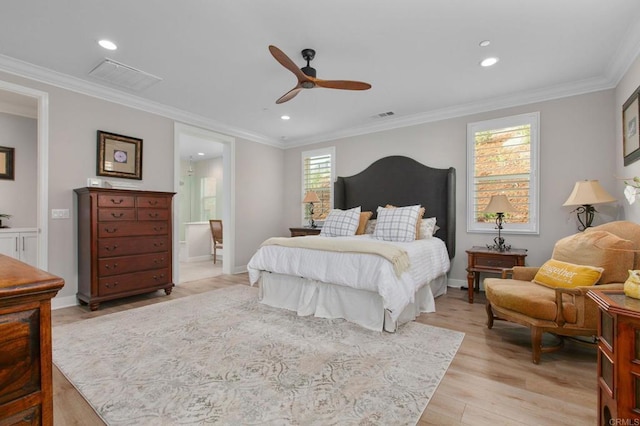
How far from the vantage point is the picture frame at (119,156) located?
391 cm

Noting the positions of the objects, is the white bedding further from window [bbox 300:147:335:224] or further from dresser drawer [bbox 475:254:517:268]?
window [bbox 300:147:335:224]

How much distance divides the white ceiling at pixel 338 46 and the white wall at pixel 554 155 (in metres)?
0.21

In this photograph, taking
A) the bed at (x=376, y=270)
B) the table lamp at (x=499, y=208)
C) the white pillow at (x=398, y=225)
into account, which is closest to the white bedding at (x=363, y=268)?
the bed at (x=376, y=270)

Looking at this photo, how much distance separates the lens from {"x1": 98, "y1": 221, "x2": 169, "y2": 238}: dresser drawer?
3.57 meters

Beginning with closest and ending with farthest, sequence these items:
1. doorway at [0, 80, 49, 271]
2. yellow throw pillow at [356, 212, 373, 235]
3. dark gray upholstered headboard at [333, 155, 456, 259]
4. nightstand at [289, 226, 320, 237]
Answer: doorway at [0, 80, 49, 271] < dark gray upholstered headboard at [333, 155, 456, 259] < yellow throw pillow at [356, 212, 373, 235] < nightstand at [289, 226, 320, 237]

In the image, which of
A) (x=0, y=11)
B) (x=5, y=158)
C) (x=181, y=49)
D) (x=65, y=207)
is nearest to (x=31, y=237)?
(x=65, y=207)

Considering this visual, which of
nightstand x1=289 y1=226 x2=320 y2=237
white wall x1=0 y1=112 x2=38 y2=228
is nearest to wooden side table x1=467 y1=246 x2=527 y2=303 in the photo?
nightstand x1=289 y1=226 x2=320 y2=237

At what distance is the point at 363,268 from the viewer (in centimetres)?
284

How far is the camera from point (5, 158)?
4.32 meters

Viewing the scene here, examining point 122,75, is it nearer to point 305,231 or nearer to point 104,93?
point 104,93

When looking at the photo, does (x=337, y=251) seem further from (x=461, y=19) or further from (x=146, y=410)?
(x=461, y=19)

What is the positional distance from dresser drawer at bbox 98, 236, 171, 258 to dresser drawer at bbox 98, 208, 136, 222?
0.83ft

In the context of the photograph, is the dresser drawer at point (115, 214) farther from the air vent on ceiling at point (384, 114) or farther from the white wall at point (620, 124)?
the white wall at point (620, 124)

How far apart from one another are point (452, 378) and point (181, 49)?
12.2 feet
